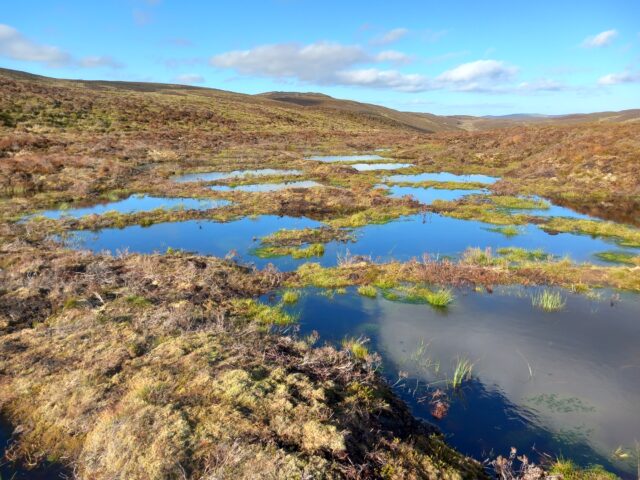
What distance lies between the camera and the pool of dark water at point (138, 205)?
93.3ft

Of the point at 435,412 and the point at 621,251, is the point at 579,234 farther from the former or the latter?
the point at 435,412

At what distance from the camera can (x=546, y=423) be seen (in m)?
9.35

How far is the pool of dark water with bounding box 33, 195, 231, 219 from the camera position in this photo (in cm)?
2844

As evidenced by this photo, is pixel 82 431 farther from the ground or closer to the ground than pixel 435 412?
farther from the ground

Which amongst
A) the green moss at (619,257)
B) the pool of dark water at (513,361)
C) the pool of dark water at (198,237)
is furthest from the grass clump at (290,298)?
the green moss at (619,257)

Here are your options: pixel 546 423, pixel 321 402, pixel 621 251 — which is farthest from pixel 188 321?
pixel 621 251

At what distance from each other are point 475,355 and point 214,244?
1521cm

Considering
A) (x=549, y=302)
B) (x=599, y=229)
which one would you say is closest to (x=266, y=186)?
(x=599, y=229)

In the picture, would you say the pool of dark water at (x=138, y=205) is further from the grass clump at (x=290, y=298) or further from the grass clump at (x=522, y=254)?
the grass clump at (x=522, y=254)

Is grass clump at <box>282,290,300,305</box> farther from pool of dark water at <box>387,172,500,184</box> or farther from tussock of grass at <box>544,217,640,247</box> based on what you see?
pool of dark water at <box>387,172,500,184</box>

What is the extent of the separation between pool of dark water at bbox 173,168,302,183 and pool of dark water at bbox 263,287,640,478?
2982cm

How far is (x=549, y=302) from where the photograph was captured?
14.9 metres

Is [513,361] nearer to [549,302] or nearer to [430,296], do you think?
[430,296]

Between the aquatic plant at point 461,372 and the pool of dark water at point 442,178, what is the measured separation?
3443 cm
